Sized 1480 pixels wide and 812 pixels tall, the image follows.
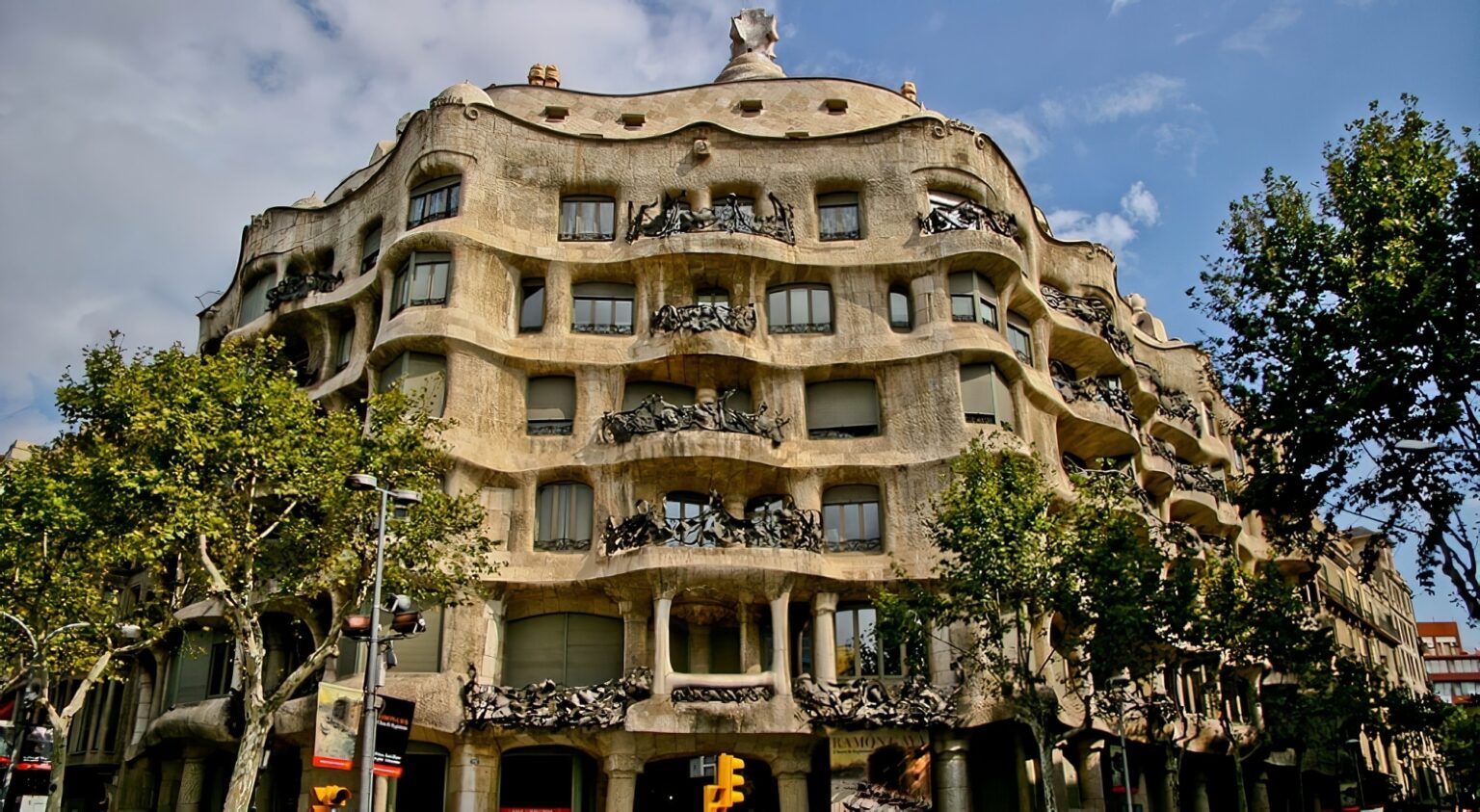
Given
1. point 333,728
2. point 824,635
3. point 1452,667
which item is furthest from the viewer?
point 1452,667

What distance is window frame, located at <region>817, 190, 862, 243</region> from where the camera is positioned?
1336 inches

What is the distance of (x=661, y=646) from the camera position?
27.9 m

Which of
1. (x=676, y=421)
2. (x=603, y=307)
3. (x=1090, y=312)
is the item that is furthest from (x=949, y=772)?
(x=1090, y=312)

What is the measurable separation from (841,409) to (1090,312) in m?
10.4

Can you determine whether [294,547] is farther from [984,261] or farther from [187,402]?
[984,261]

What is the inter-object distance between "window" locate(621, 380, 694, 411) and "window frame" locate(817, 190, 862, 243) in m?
5.71

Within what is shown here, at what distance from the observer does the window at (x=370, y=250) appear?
34781mm

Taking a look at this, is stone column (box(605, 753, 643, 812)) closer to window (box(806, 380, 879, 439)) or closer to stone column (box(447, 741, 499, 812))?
stone column (box(447, 741, 499, 812))

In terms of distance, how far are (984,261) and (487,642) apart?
623 inches

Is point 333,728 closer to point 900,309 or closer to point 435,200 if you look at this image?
point 435,200

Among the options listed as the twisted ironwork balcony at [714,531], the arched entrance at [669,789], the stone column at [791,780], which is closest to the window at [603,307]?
the twisted ironwork balcony at [714,531]

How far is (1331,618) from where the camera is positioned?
174 ft

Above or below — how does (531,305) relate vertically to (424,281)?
below

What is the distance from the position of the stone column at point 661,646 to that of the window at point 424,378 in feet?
23.6
